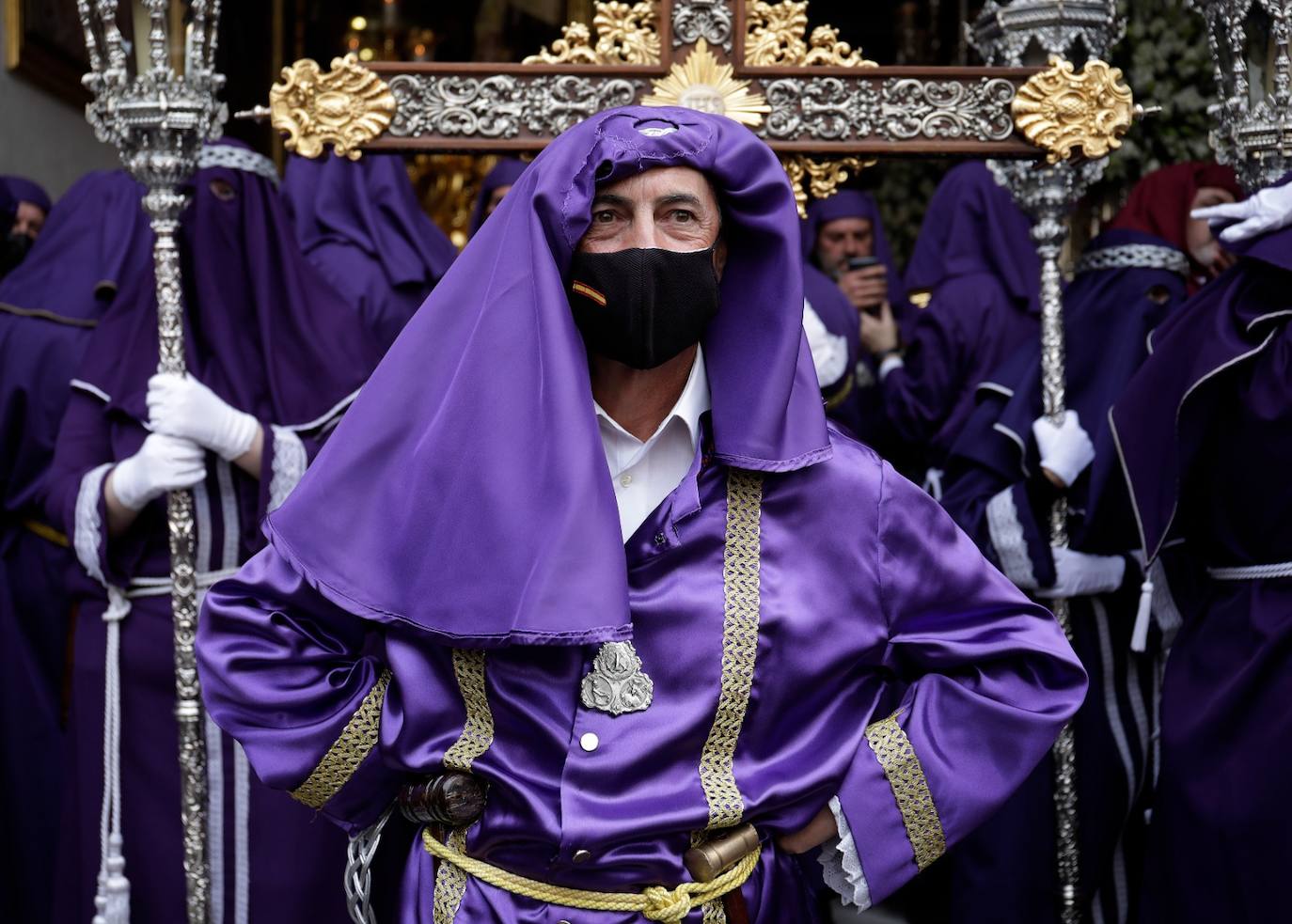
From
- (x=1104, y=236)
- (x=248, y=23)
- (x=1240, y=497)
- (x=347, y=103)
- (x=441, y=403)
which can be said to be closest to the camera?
(x=441, y=403)

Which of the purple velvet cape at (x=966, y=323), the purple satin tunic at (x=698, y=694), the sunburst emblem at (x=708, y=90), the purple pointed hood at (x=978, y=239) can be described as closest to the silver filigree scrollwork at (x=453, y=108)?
the sunburst emblem at (x=708, y=90)

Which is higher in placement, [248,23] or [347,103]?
[248,23]

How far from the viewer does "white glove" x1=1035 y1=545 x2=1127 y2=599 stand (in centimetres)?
427

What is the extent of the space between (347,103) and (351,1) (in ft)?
15.0

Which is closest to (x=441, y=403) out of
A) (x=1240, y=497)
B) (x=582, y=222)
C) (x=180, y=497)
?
(x=582, y=222)

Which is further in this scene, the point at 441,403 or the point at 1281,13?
the point at 1281,13

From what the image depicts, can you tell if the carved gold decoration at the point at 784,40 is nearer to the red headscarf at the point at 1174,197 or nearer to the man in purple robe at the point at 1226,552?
the man in purple robe at the point at 1226,552

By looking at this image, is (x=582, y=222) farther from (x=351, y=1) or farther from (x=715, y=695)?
(x=351, y=1)

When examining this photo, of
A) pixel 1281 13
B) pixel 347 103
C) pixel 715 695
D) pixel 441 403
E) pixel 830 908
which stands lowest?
pixel 830 908

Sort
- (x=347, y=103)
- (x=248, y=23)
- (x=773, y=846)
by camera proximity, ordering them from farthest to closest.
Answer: (x=248, y=23) → (x=347, y=103) → (x=773, y=846)

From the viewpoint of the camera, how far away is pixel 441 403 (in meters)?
2.38

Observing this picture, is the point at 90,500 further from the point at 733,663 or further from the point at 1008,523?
the point at 1008,523

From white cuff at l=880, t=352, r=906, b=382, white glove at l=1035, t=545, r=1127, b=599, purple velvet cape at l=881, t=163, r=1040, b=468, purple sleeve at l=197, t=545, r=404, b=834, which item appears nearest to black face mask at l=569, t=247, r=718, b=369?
purple sleeve at l=197, t=545, r=404, b=834

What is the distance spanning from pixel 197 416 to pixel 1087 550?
2.36 m
